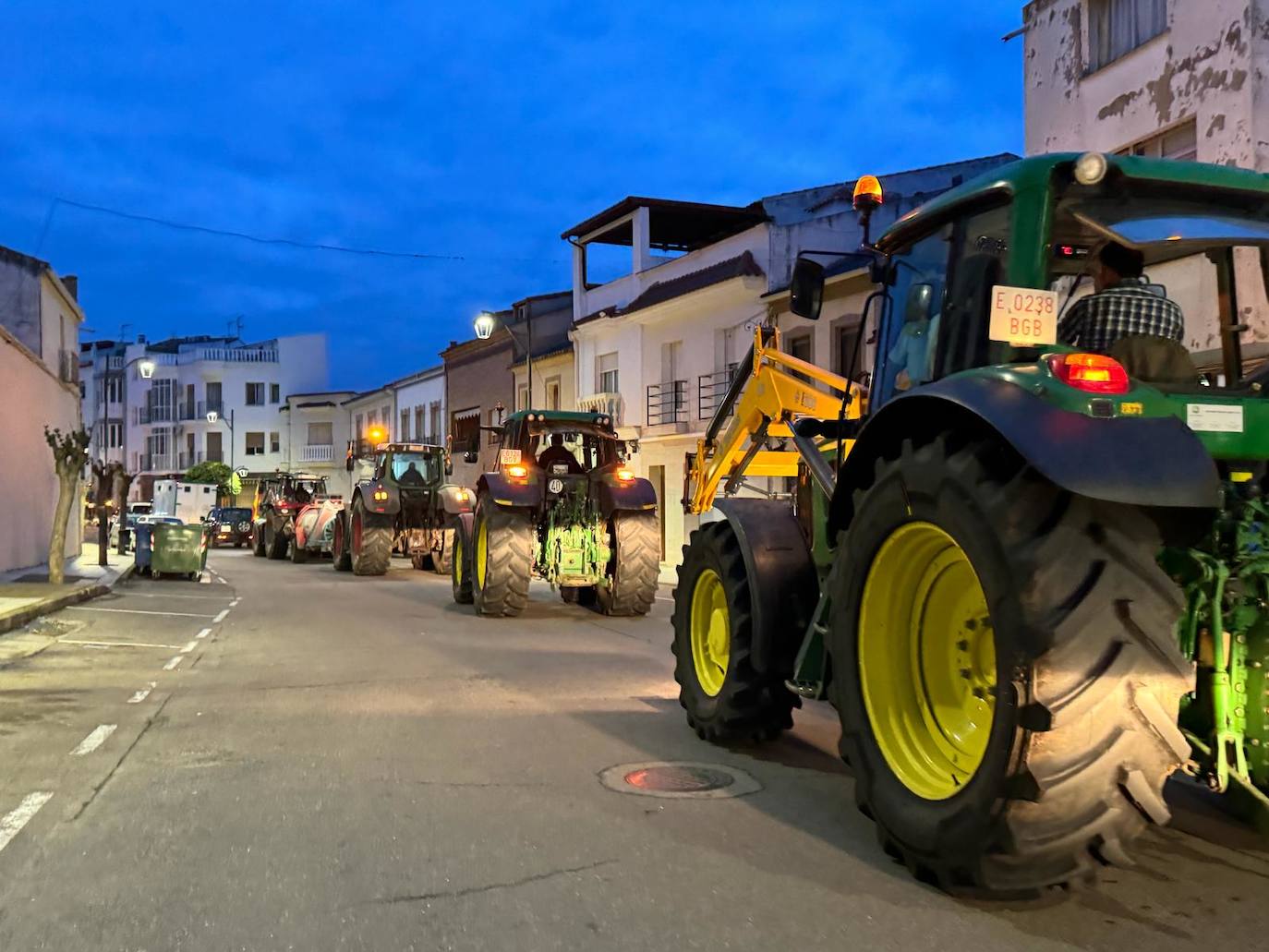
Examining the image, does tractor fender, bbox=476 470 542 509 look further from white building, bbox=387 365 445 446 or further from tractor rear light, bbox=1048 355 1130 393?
white building, bbox=387 365 445 446

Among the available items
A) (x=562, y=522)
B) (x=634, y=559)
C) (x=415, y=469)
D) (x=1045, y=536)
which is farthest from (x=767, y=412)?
(x=415, y=469)

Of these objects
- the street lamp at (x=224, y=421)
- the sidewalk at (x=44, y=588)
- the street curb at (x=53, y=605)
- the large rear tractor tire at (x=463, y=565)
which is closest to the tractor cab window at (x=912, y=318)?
the sidewalk at (x=44, y=588)

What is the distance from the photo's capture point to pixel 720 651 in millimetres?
6375

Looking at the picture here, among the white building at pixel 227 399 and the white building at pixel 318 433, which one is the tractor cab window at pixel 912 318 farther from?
the white building at pixel 227 399

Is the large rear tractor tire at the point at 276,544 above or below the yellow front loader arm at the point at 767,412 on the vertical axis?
below

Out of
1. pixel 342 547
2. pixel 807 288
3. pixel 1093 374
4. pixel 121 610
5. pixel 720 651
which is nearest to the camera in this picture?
pixel 1093 374

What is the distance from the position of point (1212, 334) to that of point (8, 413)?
72.9 ft

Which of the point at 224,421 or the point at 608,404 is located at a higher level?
the point at 224,421

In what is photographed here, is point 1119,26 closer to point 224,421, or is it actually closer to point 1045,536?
point 1045,536

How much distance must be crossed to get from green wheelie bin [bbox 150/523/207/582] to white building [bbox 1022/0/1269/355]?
1632cm

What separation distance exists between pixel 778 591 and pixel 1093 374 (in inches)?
93.3

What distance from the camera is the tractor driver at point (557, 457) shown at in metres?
15.2

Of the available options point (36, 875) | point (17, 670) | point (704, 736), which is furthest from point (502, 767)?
point (17, 670)

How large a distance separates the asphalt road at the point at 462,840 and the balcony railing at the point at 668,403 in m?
20.2
